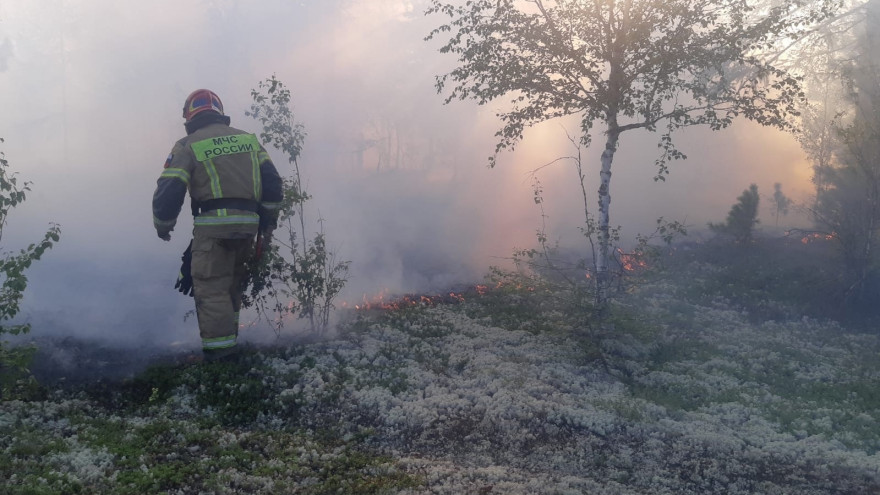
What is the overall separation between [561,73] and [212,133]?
487 cm

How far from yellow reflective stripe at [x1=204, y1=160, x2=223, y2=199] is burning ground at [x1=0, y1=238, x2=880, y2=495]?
1.64 m

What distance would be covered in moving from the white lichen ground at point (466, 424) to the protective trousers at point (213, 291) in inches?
13.9

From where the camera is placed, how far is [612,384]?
23.9 feet

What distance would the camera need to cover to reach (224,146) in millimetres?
6062

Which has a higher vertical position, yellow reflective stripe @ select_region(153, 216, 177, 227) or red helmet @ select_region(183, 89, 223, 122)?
red helmet @ select_region(183, 89, 223, 122)

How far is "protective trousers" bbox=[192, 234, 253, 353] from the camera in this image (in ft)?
20.0

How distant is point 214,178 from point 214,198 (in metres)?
0.18

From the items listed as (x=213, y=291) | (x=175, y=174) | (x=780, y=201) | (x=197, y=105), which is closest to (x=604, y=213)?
(x=213, y=291)

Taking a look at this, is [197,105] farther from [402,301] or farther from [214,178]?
[402,301]

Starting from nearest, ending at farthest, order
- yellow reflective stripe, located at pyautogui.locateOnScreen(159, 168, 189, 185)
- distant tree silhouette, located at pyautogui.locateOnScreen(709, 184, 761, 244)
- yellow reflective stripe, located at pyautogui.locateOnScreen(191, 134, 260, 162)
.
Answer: yellow reflective stripe, located at pyautogui.locateOnScreen(159, 168, 189, 185), yellow reflective stripe, located at pyautogui.locateOnScreen(191, 134, 260, 162), distant tree silhouette, located at pyautogui.locateOnScreen(709, 184, 761, 244)

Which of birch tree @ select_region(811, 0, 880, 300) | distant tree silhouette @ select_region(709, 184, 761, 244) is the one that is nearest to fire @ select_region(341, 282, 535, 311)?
birch tree @ select_region(811, 0, 880, 300)

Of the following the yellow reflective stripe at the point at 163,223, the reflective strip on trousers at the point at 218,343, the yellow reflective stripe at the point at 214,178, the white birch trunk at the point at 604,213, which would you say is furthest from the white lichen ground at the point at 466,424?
the yellow reflective stripe at the point at 214,178

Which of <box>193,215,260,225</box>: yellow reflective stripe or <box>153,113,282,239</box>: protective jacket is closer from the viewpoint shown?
<box>153,113,282,239</box>: protective jacket

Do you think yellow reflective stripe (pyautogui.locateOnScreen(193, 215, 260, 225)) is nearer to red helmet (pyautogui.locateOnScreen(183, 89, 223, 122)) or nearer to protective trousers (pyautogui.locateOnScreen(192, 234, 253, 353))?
protective trousers (pyautogui.locateOnScreen(192, 234, 253, 353))
